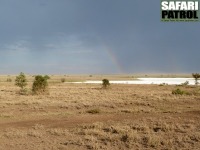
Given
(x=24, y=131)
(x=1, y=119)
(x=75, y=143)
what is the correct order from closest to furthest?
(x=75, y=143)
(x=24, y=131)
(x=1, y=119)

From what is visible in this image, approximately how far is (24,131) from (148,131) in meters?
6.12

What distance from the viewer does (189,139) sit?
1320 centimetres

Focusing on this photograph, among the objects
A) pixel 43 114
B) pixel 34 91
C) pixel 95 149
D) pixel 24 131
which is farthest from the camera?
pixel 34 91

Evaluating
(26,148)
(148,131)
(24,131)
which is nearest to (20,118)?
(24,131)

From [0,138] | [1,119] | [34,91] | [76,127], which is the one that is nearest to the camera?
[0,138]

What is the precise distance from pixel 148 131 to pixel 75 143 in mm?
3570

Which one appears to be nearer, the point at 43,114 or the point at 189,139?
the point at 189,139

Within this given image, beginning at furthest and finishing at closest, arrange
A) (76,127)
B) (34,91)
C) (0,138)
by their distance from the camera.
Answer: (34,91) → (76,127) → (0,138)

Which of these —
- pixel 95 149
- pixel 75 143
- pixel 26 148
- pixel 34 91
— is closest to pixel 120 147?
pixel 95 149

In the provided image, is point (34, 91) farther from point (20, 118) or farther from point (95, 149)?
point (95, 149)

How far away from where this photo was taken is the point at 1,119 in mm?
20953

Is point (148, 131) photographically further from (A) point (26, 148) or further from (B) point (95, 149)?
(A) point (26, 148)

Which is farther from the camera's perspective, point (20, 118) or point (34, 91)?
point (34, 91)

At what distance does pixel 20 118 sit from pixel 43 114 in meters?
2.23
